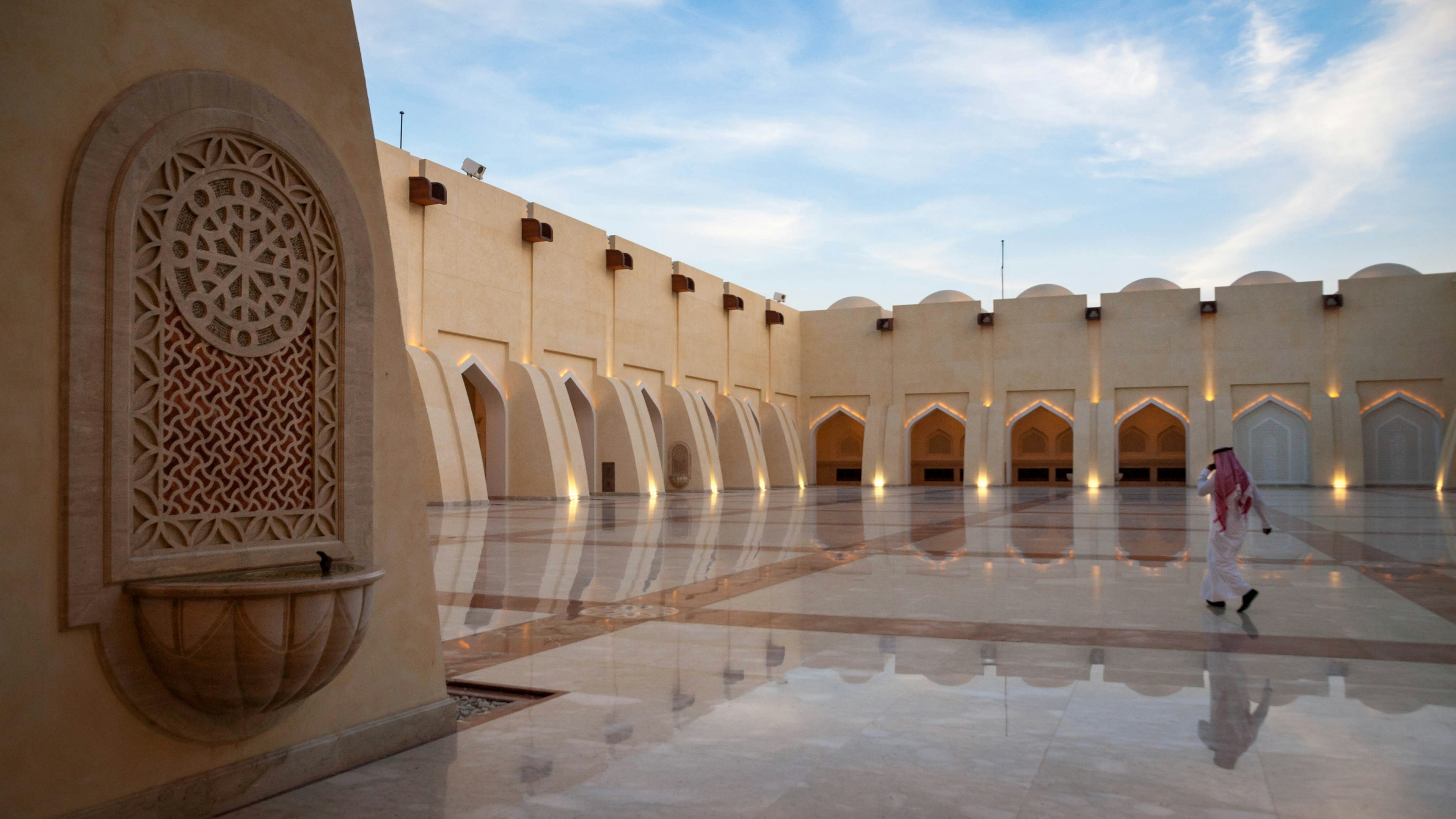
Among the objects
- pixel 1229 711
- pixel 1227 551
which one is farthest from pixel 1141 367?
pixel 1229 711

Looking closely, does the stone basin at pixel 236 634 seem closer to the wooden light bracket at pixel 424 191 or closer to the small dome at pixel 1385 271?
the wooden light bracket at pixel 424 191

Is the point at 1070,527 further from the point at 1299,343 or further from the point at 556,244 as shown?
the point at 1299,343

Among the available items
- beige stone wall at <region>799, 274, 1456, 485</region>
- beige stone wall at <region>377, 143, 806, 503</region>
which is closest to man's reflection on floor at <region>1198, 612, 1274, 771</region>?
beige stone wall at <region>377, 143, 806, 503</region>

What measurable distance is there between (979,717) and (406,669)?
74.5 inches

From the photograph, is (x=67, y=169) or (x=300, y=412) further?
(x=300, y=412)

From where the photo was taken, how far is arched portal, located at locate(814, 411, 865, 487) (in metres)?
33.8

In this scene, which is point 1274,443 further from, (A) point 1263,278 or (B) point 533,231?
(B) point 533,231

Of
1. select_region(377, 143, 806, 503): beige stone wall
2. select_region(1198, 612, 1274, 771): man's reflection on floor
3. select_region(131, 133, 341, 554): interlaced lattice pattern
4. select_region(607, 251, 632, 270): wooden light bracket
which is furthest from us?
select_region(607, 251, 632, 270): wooden light bracket

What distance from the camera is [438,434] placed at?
1628cm

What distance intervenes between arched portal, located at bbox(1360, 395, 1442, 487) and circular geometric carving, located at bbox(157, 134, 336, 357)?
94.9 feet

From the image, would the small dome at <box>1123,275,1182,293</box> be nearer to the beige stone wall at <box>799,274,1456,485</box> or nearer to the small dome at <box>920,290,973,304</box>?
the beige stone wall at <box>799,274,1456,485</box>

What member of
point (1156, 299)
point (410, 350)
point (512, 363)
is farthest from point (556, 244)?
point (1156, 299)

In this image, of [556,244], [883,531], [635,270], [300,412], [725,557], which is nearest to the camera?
[300,412]

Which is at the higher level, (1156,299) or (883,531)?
(1156,299)
